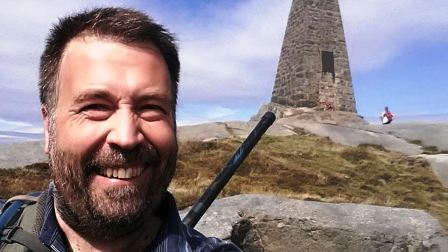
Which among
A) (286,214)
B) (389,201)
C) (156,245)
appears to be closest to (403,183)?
(389,201)

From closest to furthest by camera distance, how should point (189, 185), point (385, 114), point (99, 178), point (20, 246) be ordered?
point (20, 246) < point (99, 178) < point (189, 185) < point (385, 114)

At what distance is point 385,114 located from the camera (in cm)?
3094

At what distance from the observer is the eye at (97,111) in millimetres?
1529

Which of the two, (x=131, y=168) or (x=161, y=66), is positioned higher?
(x=161, y=66)

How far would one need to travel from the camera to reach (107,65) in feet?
5.13

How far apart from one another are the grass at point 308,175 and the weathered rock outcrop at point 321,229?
3.06m

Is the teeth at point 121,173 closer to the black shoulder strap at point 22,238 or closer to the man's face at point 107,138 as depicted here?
the man's face at point 107,138

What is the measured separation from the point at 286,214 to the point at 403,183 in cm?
966

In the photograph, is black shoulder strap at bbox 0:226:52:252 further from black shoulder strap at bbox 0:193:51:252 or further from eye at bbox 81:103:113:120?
eye at bbox 81:103:113:120

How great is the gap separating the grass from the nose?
8752 millimetres

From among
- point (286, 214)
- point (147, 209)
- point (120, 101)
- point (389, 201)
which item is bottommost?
point (389, 201)

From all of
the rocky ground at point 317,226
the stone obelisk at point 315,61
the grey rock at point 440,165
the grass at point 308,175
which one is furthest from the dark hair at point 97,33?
the stone obelisk at point 315,61

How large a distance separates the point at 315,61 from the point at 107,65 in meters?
27.6

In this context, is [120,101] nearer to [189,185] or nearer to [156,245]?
[156,245]
